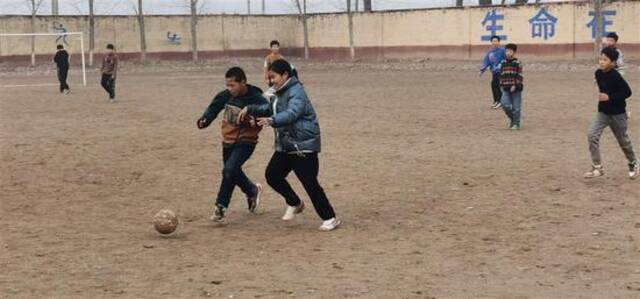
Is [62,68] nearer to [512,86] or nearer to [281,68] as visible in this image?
[512,86]

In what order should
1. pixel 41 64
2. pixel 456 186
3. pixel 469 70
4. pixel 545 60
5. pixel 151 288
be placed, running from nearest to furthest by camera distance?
pixel 151 288 → pixel 456 186 → pixel 469 70 → pixel 545 60 → pixel 41 64

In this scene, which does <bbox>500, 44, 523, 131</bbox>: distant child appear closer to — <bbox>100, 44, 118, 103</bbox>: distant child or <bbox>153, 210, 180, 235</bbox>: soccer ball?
<bbox>153, 210, 180, 235</bbox>: soccer ball

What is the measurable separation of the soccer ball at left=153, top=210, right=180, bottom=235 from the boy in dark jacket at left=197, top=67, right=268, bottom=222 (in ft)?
2.30

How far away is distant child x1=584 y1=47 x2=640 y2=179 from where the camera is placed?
10016 millimetres

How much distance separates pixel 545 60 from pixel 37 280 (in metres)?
40.8

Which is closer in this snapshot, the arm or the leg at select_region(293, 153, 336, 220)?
the leg at select_region(293, 153, 336, 220)

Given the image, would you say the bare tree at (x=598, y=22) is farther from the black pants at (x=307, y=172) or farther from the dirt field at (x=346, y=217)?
the black pants at (x=307, y=172)

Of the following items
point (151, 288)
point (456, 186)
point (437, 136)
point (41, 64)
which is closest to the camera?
point (151, 288)

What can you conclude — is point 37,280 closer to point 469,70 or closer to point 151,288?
point 151,288

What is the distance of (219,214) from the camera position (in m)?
8.23

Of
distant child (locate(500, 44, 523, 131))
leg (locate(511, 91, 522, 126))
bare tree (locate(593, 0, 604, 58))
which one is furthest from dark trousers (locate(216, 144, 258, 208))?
bare tree (locate(593, 0, 604, 58))

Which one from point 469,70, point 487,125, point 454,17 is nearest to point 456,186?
point 487,125

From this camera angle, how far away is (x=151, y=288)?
5.97 meters

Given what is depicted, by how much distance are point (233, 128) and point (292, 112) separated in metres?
0.94
